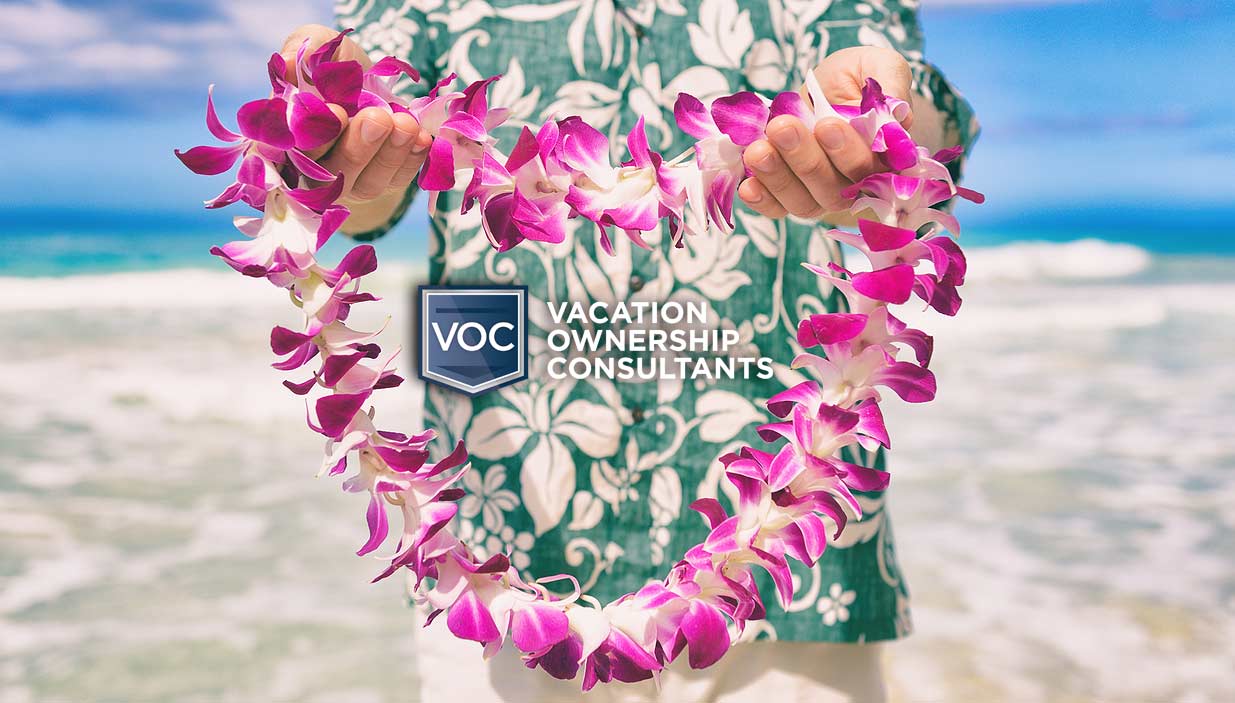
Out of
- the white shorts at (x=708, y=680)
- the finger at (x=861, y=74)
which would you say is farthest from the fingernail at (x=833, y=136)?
the white shorts at (x=708, y=680)

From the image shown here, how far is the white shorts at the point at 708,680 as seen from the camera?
1067mm

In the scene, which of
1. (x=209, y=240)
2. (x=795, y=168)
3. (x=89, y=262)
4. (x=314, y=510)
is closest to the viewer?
(x=795, y=168)

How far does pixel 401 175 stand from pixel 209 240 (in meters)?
12.6

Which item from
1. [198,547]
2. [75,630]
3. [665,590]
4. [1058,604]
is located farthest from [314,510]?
[665,590]

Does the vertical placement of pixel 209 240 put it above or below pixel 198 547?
above

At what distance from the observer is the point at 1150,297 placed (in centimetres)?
977

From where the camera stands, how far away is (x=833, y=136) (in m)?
0.64

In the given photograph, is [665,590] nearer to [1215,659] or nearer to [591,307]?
[591,307]

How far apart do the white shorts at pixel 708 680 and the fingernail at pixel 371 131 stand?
2.04ft

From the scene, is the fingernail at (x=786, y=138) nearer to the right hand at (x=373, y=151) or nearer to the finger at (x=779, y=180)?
the finger at (x=779, y=180)

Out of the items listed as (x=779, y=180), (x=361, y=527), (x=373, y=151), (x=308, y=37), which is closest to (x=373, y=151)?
(x=373, y=151)

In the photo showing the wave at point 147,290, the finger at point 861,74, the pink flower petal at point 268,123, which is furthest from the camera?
the wave at point 147,290

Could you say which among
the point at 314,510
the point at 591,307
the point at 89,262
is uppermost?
the point at 89,262

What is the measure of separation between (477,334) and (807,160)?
1.71ft
